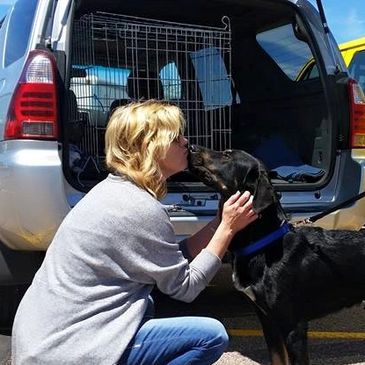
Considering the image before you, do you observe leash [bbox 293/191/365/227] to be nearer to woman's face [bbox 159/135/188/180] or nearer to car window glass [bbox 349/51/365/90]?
woman's face [bbox 159/135/188/180]

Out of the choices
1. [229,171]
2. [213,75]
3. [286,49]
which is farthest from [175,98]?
[229,171]

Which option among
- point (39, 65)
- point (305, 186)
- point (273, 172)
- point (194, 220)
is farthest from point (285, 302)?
point (39, 65)

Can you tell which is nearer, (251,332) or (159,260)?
Result: (159,260)

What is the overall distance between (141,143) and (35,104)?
1066mm

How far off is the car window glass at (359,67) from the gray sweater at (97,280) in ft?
19.4

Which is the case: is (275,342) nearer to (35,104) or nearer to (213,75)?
(35,104)

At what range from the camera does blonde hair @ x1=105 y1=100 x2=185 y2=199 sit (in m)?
2.56

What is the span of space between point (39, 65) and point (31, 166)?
1.74ft

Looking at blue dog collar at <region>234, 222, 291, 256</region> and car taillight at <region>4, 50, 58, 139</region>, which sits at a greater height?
car taillight at <region>4, 50, 58, 139</region>

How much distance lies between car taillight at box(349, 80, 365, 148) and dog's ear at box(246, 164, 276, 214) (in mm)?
1208

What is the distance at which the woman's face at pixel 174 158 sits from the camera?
8.73ft

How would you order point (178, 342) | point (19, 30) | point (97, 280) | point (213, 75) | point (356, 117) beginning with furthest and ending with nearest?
point (213, 75) → point (356, 117) → point (19, 30) → point (178, 342) → point (97, 280)

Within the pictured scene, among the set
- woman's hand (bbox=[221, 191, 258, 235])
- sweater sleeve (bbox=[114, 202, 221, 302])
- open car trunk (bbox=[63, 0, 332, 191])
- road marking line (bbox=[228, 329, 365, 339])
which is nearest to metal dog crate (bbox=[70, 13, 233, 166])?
open car trunk (bbox=[63, 0, 332, 191])

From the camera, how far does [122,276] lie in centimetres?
244
